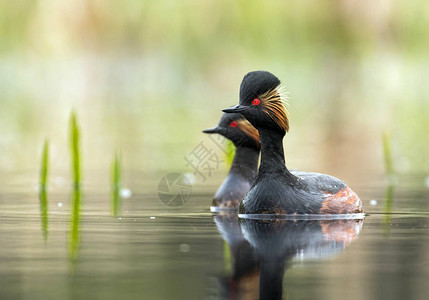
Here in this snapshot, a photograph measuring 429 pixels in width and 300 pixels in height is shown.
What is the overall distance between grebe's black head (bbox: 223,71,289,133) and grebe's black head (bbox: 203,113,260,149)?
6.66 ft

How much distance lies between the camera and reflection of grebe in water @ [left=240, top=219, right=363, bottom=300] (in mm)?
6078

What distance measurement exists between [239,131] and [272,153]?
6.90ft

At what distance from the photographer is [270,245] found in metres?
7.58

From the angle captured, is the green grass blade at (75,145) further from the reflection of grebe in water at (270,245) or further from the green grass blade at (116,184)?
the reflection of grebe in water at (270,245)

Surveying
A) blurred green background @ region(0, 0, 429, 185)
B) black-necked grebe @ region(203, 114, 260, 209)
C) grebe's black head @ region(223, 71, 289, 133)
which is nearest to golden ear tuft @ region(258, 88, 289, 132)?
grebe's black head @ region(223, 71, 289, 133)

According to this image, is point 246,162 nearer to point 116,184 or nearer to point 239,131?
point 239,131

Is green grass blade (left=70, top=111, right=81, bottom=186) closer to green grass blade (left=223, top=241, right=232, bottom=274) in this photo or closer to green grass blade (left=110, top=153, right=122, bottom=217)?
green grass blade (left=110, top=153, right=122, bottom=217)

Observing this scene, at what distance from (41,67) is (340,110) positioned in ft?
39.6

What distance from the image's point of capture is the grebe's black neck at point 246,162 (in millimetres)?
11859

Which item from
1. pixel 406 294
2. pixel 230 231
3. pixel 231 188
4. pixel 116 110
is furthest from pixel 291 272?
pixel 116 110

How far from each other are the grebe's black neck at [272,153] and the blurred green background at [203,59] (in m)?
21.7

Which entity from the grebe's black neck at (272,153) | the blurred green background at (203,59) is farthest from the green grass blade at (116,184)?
the blurred green background at (203,59)

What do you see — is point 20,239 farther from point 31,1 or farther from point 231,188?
point 31,1

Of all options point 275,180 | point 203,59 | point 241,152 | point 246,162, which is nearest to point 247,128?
point 241,152
